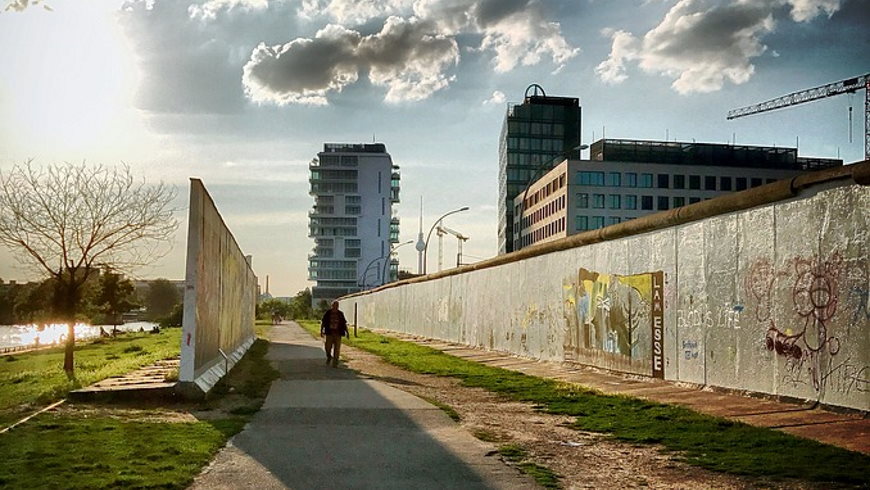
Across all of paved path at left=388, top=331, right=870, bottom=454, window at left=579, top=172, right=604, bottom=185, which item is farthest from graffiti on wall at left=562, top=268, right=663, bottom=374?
window at left=579, top=172, right=604, bottom=185

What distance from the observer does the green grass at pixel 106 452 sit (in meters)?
7.18

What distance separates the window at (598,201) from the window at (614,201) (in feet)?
3.92

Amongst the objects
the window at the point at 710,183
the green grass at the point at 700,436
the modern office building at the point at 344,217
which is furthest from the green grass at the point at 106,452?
the modern office building at the point at 344,217

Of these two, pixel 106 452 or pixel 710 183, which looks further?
pixel 710 183

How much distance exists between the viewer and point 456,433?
34.1 feet

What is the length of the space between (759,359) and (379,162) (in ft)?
601

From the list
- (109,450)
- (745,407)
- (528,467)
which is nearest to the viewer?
(528,467)

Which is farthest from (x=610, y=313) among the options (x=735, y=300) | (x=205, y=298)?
(x=205, y=298)

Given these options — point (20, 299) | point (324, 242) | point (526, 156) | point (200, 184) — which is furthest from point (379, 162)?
point (200, 184)

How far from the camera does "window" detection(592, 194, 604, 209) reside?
4114 inches

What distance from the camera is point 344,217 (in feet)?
634

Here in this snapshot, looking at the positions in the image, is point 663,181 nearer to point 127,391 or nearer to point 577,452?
point 127,391

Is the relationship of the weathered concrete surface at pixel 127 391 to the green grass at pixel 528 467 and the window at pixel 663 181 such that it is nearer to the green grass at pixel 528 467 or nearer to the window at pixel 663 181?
the green grass at pixel 528 467

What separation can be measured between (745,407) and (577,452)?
3.88 meters
